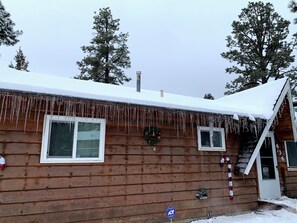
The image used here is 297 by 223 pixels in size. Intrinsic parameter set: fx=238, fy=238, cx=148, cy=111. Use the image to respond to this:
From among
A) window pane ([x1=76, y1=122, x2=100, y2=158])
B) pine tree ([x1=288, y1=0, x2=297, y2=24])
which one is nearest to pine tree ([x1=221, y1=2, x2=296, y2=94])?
pine tree ([x1=288, y1=0, x2=297, y2=24])

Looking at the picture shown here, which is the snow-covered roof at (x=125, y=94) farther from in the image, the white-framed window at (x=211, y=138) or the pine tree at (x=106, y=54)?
the pine tree at (x=106, y=54)

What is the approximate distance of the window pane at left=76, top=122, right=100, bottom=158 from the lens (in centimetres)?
436

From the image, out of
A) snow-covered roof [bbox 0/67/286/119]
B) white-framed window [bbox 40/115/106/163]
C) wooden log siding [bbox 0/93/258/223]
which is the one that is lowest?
wooden log siding [bbox 0/93/258/223]

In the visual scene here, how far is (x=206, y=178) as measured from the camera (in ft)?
18.1

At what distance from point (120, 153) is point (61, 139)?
114 cm

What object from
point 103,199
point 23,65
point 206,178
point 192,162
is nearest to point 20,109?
point 103,199

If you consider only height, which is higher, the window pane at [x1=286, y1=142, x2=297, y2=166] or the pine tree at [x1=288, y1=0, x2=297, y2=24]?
the pine tree at [x1=288, y1=0, x2=297, y2=24]

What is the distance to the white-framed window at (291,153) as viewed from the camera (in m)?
7.54

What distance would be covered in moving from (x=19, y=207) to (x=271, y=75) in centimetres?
1738

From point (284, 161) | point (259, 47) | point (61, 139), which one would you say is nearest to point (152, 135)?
point (61, 139)

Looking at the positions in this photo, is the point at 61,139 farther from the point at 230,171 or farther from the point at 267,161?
the point at 267,161

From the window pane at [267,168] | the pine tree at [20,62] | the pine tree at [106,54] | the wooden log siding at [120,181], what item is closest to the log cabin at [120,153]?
the wooden log siding at [120,181]

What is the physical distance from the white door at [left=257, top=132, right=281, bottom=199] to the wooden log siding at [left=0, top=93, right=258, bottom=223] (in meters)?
0.45

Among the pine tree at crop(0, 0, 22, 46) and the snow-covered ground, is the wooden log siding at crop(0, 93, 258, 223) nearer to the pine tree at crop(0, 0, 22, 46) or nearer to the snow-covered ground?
the snow-covered ground
